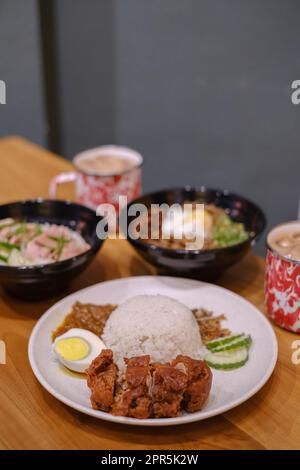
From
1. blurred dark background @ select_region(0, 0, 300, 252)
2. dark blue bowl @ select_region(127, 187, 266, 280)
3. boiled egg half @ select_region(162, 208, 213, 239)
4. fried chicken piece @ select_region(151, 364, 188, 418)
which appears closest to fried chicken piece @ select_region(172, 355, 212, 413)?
fried chicken piece @ select_region(151, 364, 188, 418)

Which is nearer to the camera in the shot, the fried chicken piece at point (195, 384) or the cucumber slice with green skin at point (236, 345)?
the fried chicken piece at point (195, 384)

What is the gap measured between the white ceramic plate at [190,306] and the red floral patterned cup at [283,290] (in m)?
0.05

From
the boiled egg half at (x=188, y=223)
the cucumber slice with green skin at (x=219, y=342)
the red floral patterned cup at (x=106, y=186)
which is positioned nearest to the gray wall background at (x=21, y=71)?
the red floral patterned cup at (x=106, y=186)

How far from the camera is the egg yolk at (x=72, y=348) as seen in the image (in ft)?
3.97

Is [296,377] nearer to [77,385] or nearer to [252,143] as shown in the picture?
[77,385]

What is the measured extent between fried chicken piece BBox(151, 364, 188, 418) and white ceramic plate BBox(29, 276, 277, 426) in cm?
2

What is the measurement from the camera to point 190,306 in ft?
4.69

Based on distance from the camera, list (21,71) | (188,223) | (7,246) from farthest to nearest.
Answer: (21,71), (188,223), (7,246)

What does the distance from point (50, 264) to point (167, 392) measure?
0.46 m

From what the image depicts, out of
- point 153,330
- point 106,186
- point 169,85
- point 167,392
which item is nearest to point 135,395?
point 167,392

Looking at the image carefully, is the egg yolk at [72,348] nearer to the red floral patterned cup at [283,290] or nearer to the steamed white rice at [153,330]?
the steamed white rice at [153,330]

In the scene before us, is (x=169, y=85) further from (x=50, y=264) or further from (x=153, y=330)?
(x=153, y=330)

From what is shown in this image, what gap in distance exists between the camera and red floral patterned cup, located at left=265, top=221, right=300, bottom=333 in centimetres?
128

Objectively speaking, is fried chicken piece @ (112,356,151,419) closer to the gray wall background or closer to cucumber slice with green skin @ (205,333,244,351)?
cucumber slice with green skin @ (205,333,244,351)
